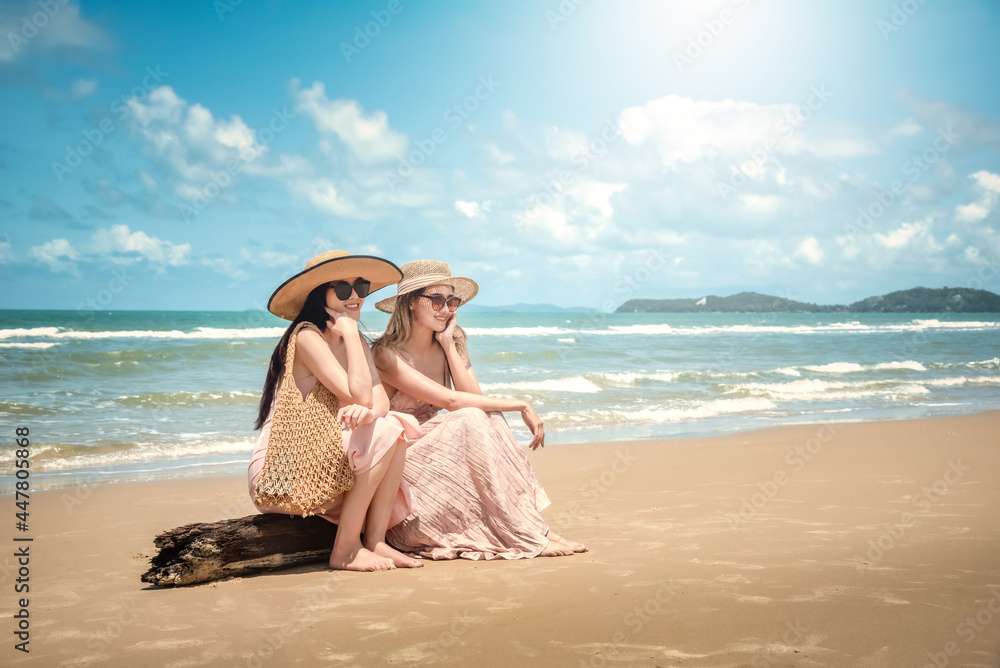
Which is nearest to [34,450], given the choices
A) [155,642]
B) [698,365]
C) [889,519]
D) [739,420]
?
[155,642]

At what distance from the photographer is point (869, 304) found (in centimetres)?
10256

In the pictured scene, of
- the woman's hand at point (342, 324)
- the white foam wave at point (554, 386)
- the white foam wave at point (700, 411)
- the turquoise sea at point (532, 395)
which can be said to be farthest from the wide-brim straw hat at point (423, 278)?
the white foam wave at point (554, 386)

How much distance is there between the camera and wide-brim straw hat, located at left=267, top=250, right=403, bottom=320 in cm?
405

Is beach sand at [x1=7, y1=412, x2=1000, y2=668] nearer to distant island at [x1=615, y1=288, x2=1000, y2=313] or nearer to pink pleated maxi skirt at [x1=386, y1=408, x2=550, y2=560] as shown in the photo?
pink pleated maxi skirt at [x1=386, y1=408, x2=550, y2=560]

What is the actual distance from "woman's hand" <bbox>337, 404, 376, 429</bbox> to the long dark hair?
17.7 inches

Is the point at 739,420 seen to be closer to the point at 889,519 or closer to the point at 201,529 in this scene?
the point at 889,519

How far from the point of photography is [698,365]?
2144cm

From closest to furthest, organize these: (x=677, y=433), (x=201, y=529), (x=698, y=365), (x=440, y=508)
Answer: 1. (x=201, y=529)
2. (x=440, y=508)
3. (x=677, y=433)
4. (x=698, y=365)

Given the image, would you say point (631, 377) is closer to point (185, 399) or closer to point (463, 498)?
point (185, 399)

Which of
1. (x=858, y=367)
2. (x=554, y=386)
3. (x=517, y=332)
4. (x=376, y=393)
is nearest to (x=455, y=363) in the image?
(x=376, y=393)

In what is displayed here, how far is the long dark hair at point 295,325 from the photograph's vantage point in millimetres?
4121

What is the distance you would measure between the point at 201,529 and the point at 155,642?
0.87m

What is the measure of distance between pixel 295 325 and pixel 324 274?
12.8 inches

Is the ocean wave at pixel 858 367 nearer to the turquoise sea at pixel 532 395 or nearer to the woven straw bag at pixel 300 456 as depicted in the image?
the turquoise sea at pixel 532 395
